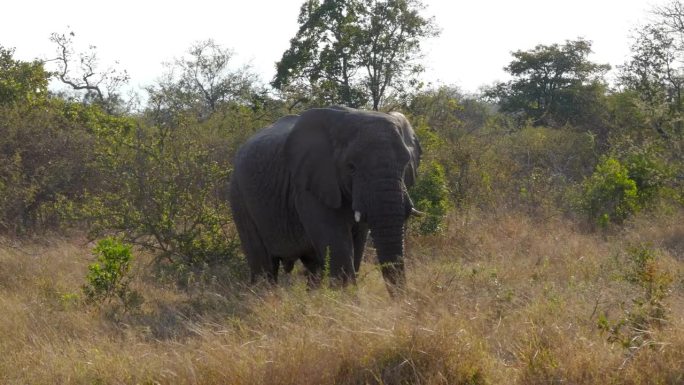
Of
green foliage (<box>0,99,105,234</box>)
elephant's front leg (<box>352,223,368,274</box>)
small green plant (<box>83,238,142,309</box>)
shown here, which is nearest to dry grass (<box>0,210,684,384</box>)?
small green plant (<box>83,238,142,309</box>)

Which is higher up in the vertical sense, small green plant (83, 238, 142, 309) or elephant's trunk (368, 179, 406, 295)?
elephant's trunk (368, 179, 406, 295)

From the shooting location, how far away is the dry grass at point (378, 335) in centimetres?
481

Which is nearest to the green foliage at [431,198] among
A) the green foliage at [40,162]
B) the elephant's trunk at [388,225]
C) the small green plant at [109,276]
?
the elephant's trunk at [388,225]

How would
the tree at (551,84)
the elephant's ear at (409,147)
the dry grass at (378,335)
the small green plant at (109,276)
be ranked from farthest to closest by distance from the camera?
the tree at (551,84)
the small green plant at (109,276)
the elephant's ear at (409,147)
the dry grass at (378,335)

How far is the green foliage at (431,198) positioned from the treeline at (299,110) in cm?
2

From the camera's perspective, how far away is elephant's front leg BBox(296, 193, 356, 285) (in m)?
7.18

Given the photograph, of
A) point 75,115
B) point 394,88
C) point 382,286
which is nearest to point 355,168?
point 382,286

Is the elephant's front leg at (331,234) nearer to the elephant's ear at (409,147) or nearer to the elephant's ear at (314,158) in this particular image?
the elephant's ear at (314,158)

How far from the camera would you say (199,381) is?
5078 millimetres

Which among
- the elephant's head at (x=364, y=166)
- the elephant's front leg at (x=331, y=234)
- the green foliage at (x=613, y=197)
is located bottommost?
the green foliage at (x=613, y=197)

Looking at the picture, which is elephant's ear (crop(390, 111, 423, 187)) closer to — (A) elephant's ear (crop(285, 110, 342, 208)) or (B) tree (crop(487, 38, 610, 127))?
(A) elephant's ear (crop(285, 110, 342, 208))

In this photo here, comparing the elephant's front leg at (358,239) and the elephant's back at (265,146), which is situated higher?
the elephant's back at (265,146)

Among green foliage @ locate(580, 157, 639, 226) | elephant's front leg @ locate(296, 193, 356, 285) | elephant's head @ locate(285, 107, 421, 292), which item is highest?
elephant's head @ locate(285, 107, 421, 292)

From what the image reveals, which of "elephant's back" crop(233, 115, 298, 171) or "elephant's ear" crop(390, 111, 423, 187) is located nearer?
"elephant's ear" crop(390, 111, 423, 187)
